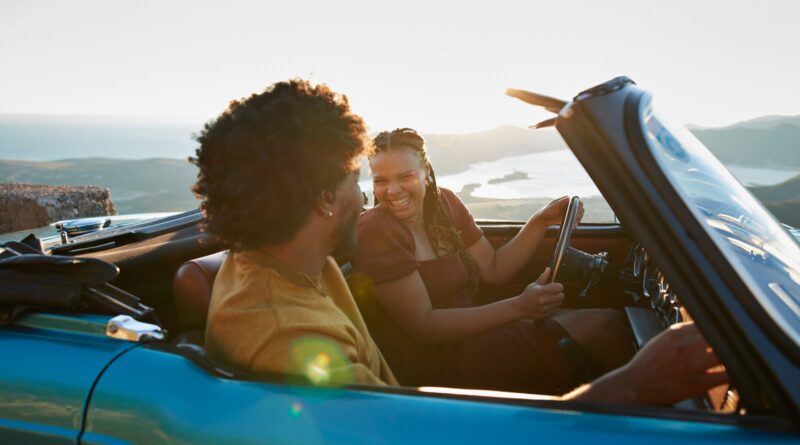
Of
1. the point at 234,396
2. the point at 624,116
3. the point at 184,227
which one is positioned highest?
the point at 624,116

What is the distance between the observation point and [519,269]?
3.04m

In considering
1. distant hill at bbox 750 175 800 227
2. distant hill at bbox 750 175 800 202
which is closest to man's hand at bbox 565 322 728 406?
distant hill at bbox 750 175 800 227

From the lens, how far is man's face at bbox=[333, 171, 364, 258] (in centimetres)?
174

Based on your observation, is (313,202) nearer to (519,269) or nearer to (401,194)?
(401,194)

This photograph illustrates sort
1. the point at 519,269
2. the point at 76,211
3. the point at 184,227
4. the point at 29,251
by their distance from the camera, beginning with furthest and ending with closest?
the point at 76,211, the point at 519,269, the point at 184,227, the point at 29,251

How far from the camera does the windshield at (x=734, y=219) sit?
117 centimetres

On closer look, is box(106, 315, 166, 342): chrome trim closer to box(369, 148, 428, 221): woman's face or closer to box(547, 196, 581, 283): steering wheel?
box(369, 148, 428, 221): woman's face

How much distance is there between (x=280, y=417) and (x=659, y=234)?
2.63 feet

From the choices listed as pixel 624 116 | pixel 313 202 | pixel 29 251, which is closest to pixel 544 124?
pixel 624 116

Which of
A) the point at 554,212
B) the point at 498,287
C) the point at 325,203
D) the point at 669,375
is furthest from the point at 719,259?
the point at 498,287

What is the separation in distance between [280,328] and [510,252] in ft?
5.98

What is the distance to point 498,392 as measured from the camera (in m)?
1.25

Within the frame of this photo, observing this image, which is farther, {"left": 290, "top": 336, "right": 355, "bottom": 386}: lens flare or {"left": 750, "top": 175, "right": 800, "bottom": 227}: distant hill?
{"left": 750, "top": 175, "right": 800, "bottom": 227}: distant hill

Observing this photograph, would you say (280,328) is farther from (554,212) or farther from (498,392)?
(554,212)
